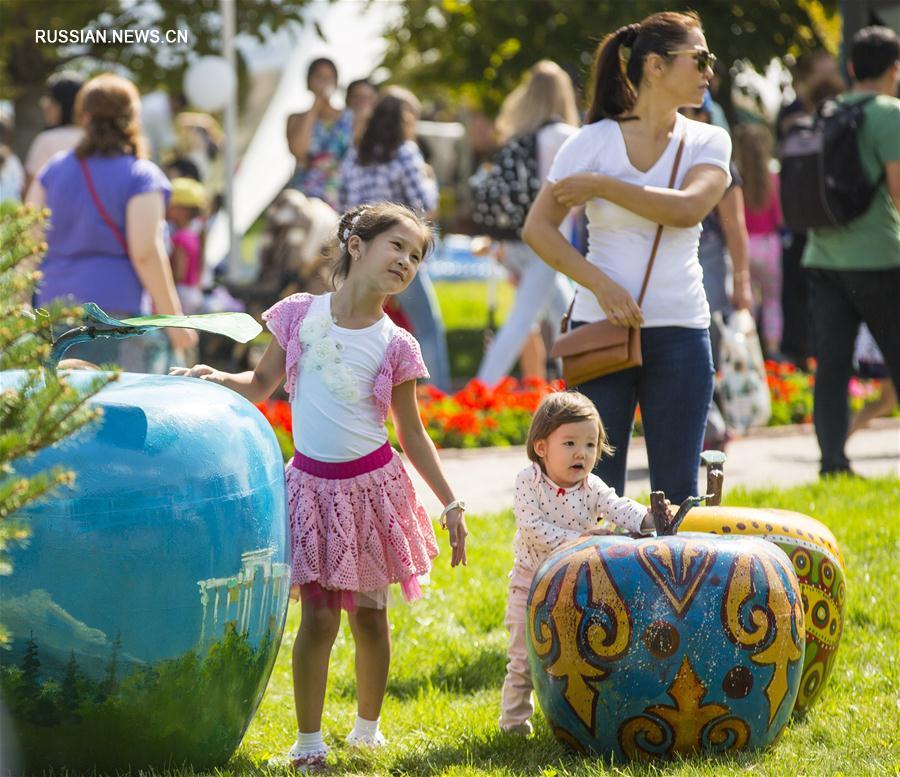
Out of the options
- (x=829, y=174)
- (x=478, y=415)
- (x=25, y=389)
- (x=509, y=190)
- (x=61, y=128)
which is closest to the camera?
(x=25, y=389)

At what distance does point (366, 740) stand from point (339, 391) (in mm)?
1028

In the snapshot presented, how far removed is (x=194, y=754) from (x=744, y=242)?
14.4 feet

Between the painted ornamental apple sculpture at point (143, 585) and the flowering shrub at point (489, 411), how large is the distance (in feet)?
15.2

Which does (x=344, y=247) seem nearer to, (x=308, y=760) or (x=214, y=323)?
(x=214, y=323)

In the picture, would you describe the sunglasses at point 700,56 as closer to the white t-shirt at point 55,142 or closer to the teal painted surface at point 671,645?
the teal painted surface at point 671,645

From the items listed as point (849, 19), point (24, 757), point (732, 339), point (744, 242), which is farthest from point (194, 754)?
point (849, 19)

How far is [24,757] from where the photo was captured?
3.83 m

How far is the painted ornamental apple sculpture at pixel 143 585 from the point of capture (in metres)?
3.67

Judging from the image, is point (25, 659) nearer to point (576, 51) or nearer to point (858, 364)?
point (858, 364)

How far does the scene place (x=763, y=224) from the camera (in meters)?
13.4

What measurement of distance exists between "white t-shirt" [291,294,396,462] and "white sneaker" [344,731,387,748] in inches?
32.6

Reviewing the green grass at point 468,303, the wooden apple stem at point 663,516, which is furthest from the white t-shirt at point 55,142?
the green grass at point 468,303

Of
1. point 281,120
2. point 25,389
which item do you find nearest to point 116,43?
point 281,120

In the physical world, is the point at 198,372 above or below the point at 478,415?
above
